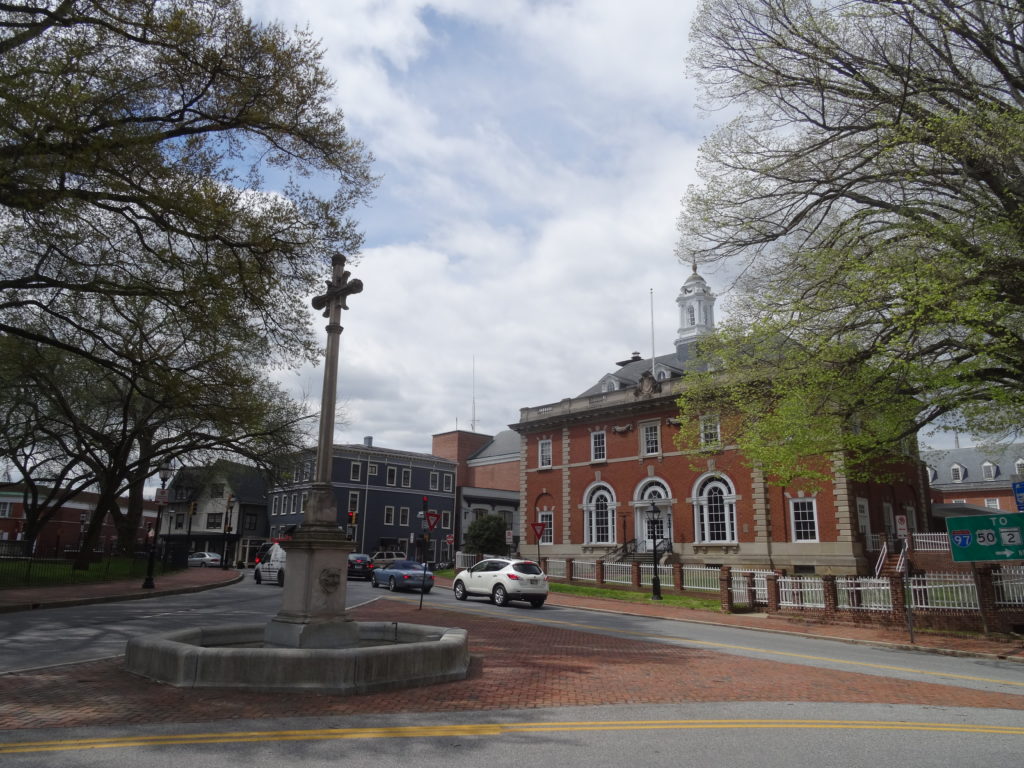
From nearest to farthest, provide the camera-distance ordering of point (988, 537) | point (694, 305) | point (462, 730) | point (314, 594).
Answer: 1. point (462, 730)
2. point (314, 594)
3. point (988, 537)
4. point (694, 305)

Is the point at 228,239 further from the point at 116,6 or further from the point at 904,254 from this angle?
the point at 904,254

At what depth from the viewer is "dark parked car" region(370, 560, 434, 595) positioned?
94.2 ft

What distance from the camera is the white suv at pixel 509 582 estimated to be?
23656 mm

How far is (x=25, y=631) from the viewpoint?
1412 centimetres

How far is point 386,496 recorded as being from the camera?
215 feet

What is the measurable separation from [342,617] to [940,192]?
55.9 feet

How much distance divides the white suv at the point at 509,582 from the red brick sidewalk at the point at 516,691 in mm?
9758

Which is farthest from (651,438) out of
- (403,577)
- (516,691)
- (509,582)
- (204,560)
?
(204,560)

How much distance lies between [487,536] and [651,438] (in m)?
15.1

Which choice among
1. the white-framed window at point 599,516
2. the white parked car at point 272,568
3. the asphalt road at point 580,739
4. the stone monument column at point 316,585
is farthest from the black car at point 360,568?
the stone monument column at point 316,585

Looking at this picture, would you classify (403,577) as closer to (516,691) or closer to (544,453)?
(516,691)

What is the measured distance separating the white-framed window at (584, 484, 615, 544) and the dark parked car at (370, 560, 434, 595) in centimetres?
1632

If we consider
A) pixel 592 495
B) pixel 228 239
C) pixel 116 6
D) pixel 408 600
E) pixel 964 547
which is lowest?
pixel 408 600

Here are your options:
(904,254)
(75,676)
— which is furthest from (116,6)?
(904,254)
